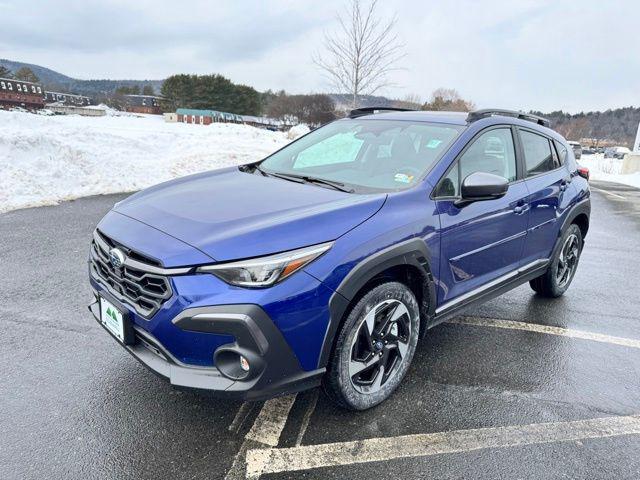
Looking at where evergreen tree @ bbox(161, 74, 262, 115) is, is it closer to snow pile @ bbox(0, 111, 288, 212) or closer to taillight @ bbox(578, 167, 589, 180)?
snow pile @ bbox(0, 111, 288, 212)

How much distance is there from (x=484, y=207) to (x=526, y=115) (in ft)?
5.05

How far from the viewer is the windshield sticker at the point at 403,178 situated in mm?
2891

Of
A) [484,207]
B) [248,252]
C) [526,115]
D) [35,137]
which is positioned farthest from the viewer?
[35,137]

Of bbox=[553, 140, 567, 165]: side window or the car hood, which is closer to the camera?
the car hood

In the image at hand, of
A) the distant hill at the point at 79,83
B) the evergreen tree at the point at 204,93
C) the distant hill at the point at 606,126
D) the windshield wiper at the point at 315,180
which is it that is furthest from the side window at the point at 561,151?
the distant hill at the point at 79,83

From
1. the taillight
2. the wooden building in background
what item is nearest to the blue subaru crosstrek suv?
the taillight

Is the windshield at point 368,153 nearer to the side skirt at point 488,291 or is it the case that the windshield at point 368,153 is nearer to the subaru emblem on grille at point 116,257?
the side skirt at point 488,291

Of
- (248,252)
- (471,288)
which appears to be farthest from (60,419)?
(471,288)

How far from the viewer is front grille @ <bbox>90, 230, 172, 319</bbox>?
2125 millimetres

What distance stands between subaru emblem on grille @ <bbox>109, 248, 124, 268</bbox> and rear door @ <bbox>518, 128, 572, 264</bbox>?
9.88 feet

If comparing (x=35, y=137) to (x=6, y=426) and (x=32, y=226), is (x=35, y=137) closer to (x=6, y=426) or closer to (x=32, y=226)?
(x=32, y=226)

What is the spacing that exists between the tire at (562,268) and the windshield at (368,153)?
6.43 feet

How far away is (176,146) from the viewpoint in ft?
49.3

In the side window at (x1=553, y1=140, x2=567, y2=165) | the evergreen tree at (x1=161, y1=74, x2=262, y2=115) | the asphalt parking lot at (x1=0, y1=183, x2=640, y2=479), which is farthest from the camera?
the evergreen tree at (x1=161, y1=74, x2=262, y2=115)
